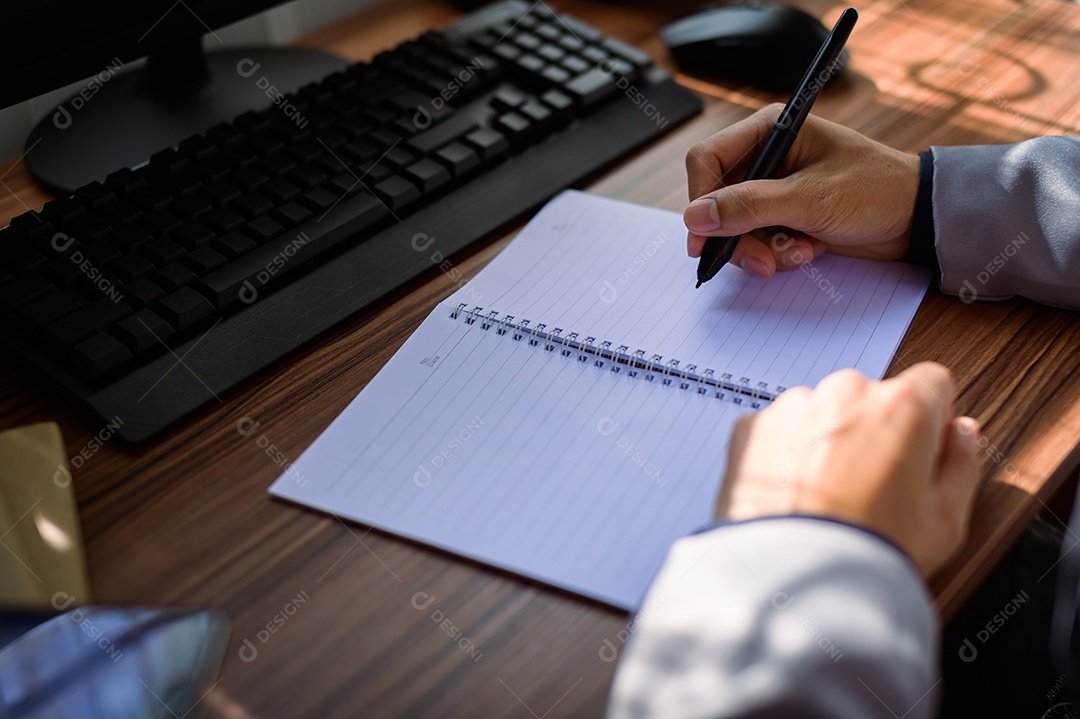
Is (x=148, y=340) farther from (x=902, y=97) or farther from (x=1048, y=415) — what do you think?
(x=902, y=97)

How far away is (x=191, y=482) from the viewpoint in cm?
59

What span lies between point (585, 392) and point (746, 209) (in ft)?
0.64

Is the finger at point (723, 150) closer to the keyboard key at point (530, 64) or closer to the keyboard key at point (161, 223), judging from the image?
the keyboard key at point (530, 64)

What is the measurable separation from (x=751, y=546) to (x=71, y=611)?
0.36 m

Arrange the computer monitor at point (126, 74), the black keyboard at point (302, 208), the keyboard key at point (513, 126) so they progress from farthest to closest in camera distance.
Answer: the keyboard key at point (513, 126) < the computer monitor at point (126, 74) < the black keyboard at point (302, 208)

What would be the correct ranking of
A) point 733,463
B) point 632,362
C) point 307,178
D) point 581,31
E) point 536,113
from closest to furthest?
point 733,463
point 632,362
point 307,178
point 536,113
point 581,31

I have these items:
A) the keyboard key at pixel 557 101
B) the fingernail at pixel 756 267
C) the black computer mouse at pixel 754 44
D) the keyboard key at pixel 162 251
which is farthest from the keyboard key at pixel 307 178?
the black computer mouse at pixel 754 44

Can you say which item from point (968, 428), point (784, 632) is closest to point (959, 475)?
point (968, 428)

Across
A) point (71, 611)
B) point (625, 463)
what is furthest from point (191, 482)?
point (625, 463)

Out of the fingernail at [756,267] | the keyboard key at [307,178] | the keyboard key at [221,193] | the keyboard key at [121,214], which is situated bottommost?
the fingernail at [756,267]

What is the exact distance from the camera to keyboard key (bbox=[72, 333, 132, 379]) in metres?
0.62

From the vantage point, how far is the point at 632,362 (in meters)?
0.66

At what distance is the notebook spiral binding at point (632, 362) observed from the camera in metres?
0.64

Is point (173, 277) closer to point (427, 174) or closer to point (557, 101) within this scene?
point (427, 174)
